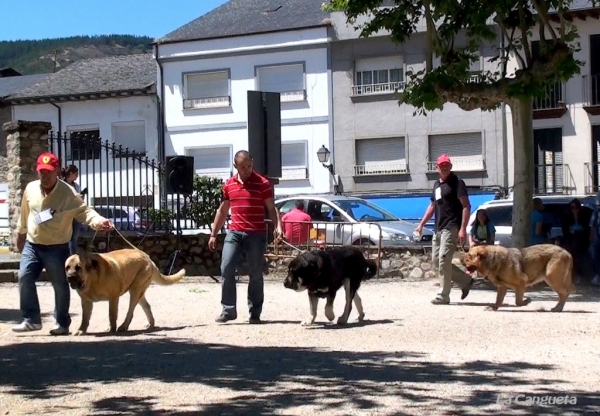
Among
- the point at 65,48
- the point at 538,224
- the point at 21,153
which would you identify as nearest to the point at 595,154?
the point at 538,224

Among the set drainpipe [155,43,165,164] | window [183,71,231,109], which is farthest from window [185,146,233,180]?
window [183,71,231,109]

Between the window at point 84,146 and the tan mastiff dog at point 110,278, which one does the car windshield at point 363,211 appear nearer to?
the window at point 84,146

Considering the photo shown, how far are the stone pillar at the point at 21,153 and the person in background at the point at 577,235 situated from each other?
9.26 m

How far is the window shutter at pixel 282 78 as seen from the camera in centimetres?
3741

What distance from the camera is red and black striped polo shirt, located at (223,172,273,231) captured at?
11602mm

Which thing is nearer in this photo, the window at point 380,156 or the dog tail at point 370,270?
the dog tail at point 370,270

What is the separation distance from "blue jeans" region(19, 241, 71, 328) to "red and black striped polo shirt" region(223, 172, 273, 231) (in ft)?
6.58

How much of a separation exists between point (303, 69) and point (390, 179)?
506 centimetres

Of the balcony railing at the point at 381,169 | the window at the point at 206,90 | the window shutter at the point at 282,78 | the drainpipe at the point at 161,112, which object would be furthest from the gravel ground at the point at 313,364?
the drainpipe at the point at 161,112

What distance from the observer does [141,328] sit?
11531 millimetres

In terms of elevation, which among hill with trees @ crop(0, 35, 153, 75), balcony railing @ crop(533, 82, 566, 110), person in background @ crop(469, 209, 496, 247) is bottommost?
person in background @ crop(469, 209, 496, 247)

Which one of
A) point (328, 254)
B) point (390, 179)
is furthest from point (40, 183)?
point (390, 179)

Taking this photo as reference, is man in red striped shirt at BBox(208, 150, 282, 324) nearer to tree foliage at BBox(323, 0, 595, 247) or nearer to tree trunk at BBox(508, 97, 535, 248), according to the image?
tree foliage at BBox(323, 0, 595, 247)

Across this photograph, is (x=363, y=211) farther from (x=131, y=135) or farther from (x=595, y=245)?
(x=131, y=135)
